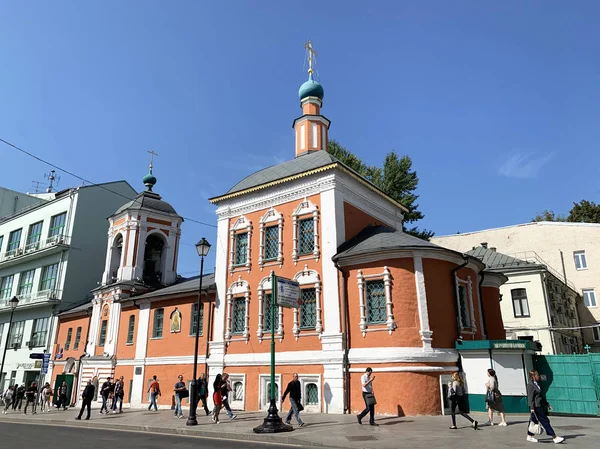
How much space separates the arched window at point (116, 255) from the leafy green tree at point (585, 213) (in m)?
42.8

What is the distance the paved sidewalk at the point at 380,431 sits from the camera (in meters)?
10.4

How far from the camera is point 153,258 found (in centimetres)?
3222

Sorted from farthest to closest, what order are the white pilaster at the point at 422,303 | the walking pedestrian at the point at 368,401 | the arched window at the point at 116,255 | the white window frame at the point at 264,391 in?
the arched window at the point at 116,255
the white window frame at the point at 264,391
the white pilaster at the point at 422,303
the walking pedestrian at the point at 368,401

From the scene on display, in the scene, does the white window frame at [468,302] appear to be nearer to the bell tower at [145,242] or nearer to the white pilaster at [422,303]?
the white pilaster at [422,303]

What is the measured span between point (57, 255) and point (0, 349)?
10674 mm

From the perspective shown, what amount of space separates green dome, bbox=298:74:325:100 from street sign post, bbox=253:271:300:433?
14.4m

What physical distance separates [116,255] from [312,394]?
65.6 ft

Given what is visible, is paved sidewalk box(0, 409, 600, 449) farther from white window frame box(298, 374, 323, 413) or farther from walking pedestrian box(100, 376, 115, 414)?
walking pedestrian box(100, 376, 115, 414)

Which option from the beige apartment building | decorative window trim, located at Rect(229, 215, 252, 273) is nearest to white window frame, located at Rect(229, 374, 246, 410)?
decorative window trim, located at Rect(229, 215, 252, 273)

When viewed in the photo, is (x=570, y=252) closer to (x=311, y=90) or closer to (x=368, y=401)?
(x=311, y=90)

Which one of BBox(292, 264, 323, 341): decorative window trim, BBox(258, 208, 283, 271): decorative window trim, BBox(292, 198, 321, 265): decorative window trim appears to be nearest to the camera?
BBox(292, 264, 323, 341): decorative window trim

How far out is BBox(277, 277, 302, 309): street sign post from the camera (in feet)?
48.2

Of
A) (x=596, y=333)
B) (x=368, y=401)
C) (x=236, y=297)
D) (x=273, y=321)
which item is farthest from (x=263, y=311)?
(x=596, y=333)

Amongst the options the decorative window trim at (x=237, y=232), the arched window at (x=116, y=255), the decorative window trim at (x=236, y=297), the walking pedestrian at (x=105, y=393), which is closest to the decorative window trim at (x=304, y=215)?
the decorative window trim at (x=237, y=232)
